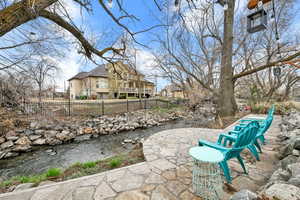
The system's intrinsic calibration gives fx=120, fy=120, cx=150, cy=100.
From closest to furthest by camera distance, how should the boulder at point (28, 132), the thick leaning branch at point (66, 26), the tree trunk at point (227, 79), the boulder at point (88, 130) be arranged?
1. the thick leaning branch at point (66, 26)
2. the boulder at point (28, 132)
3. the tree trunk at point (227, 79)
4. the boulder at point (88, 130)

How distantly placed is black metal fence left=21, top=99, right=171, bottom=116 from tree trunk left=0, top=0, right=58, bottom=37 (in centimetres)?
→ 598

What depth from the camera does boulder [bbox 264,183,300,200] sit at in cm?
90

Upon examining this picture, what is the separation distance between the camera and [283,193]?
939 millimetres

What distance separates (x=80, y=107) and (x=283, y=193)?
37.7 feet

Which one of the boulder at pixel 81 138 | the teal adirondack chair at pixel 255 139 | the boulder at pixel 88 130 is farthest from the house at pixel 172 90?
the teal adirondack chair at pixel 255 139

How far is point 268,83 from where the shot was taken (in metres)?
10.9

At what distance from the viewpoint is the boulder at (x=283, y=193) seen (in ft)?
2.96

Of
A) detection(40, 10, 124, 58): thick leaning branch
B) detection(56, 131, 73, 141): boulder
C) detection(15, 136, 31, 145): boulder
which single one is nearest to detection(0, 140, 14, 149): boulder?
detection(15, 136, 31, 145): boulder

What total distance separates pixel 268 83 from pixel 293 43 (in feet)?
14.9

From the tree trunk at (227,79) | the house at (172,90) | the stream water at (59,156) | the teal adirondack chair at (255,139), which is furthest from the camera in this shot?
the house at (172,90)

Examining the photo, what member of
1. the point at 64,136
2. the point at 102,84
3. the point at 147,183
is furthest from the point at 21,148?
the point at 102,84

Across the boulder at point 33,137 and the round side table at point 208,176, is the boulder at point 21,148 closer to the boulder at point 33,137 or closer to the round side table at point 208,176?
the boulder at point 33,137

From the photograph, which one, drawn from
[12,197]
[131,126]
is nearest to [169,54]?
[131,126]

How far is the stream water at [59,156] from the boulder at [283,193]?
4448 millimetres
